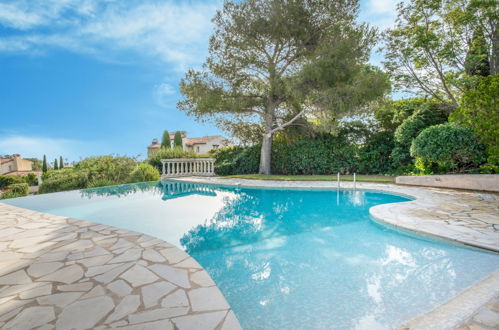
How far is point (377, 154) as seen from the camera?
11555mm

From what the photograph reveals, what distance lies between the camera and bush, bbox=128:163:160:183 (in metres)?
11.8

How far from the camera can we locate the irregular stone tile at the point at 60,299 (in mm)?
2018

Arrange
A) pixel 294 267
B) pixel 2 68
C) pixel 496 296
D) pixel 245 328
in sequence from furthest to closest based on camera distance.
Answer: pixel 2 68, pixel 294 267, pixel 496 296, pixel 245 328

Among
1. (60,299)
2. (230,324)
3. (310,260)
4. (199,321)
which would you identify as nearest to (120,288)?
(60,299)

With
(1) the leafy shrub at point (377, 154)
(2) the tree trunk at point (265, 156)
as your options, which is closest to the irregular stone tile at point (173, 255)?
(2) the tree trunk at point (265, 156)

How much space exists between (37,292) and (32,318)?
17.4 inches

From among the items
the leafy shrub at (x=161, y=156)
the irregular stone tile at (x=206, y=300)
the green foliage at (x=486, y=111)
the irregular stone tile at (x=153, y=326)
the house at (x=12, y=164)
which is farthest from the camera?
the house at (x=12, y=164)

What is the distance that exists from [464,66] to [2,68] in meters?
21.6

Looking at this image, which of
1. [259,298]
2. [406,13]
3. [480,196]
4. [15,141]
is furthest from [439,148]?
[15,141]

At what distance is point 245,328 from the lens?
198 centimetres

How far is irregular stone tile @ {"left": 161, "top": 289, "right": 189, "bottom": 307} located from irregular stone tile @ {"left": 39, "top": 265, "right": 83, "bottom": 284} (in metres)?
1.08

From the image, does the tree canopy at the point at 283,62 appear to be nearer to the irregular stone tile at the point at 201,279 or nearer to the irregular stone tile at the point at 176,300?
the irregular stone tile at the point at 201,279

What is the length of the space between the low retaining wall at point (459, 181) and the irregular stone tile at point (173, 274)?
910cm

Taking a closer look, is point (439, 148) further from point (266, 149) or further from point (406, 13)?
point (266, 149)
